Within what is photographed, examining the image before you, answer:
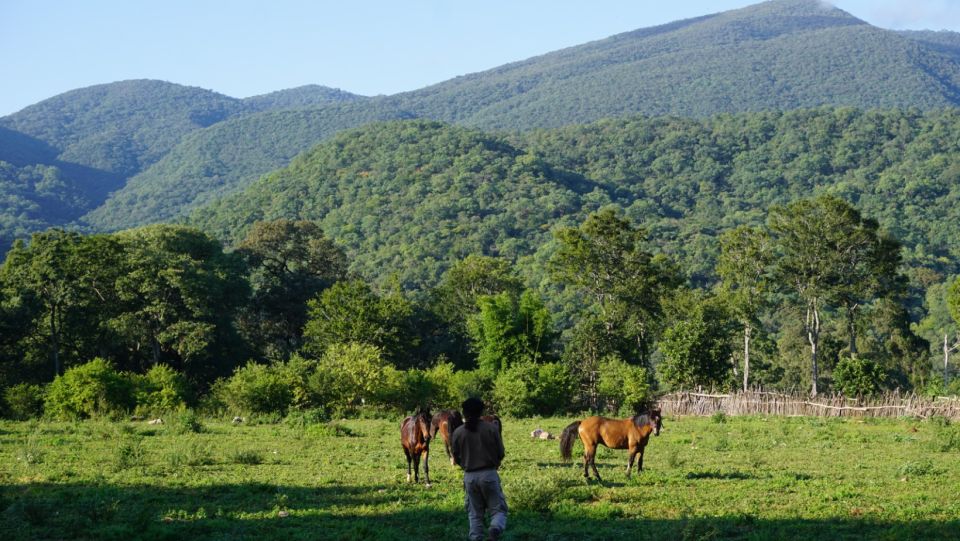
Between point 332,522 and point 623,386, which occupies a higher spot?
point 332,522

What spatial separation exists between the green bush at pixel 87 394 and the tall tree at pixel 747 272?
2582 cm

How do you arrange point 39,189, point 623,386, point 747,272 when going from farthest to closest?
point 39,189, point 747,272, point 623,386

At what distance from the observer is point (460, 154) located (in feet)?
376

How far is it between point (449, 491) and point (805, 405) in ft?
77.1

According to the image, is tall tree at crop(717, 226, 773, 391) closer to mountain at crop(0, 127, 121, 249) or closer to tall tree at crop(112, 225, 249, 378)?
tall tree at crop(112, 225, 249, 378)

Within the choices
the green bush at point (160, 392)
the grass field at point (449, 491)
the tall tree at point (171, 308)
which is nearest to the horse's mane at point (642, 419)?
the grass field at point (449, 491)

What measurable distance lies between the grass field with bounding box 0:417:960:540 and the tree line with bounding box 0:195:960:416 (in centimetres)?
1309

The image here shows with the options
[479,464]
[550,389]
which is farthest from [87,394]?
[479,464]

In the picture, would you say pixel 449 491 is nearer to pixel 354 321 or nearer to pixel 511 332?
pixel 511 332

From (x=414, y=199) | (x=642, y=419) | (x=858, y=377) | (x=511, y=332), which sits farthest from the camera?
(x=414, y=199)

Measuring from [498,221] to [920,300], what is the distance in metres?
37.9

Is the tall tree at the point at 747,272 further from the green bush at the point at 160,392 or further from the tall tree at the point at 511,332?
the green bush at the point at 160,392

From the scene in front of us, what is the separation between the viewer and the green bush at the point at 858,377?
3769cm

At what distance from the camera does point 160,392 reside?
3469 centimetres
